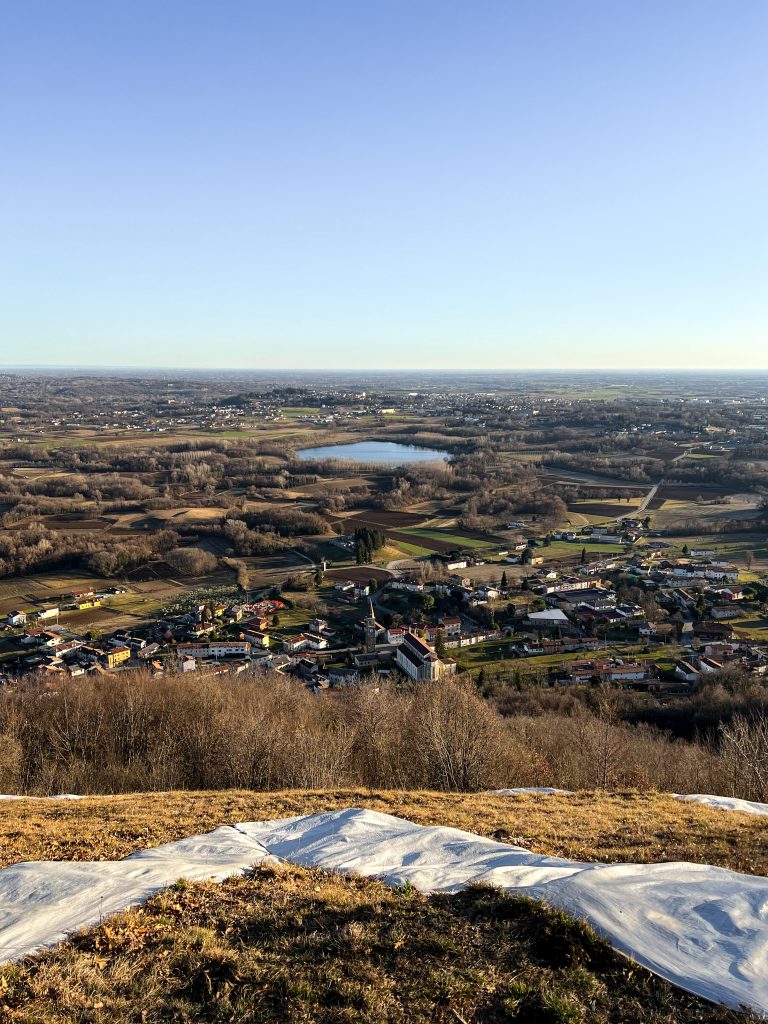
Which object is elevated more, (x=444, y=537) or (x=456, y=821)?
(x=456, y=821)

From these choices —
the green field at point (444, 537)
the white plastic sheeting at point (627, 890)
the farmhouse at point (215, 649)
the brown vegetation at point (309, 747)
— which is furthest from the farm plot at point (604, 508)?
the white plastic sheeting at point (627, 890)

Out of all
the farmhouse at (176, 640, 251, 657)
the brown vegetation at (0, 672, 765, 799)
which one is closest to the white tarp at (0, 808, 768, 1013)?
the brown vegetation at (0, 672, 765, 799)

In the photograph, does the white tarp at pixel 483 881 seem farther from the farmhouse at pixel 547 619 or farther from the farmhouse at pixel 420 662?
the farmhouse at pixel 547 619

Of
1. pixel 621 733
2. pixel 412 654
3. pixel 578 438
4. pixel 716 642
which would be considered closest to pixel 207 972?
pixel 621 733

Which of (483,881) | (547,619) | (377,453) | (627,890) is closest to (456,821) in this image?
(483,881)

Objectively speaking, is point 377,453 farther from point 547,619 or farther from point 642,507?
point 547,619

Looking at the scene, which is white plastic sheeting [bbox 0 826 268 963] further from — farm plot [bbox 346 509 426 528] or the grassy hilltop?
farm plot [bbox 346 509 426 528]
